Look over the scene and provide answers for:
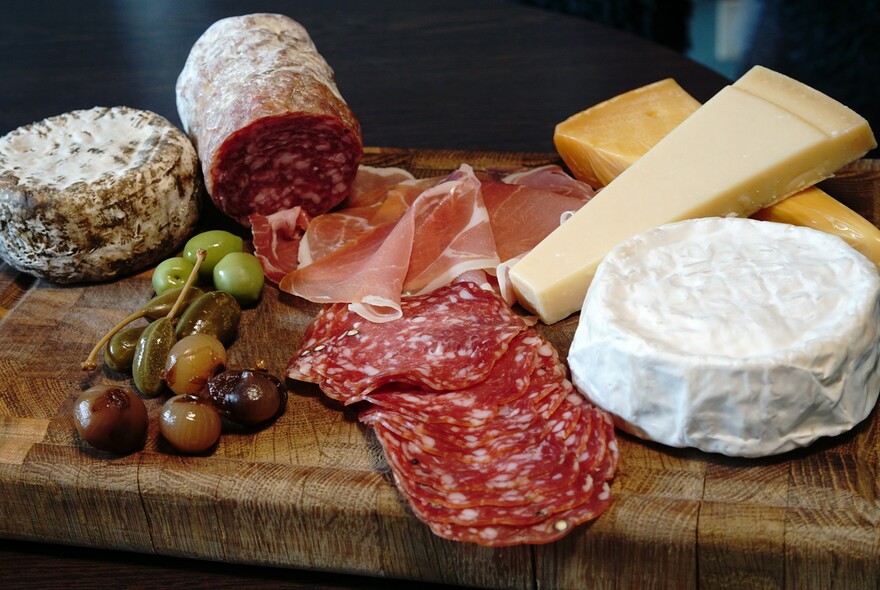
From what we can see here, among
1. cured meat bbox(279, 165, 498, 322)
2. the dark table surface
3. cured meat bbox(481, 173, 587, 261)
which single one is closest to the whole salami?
cured meat bbox(279, 165, 498, 322)

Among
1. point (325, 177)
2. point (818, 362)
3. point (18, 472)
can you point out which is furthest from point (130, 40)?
point (818, 362)

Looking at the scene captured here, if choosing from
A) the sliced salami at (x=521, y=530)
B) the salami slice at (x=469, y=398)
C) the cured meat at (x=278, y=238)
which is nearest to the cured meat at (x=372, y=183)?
the cured meat at (x=278, y=238)

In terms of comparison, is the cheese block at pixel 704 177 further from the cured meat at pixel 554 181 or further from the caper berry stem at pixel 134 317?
the caper berry stem at pixel 134 317

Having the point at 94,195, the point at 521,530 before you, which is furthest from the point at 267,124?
the point at 521,530

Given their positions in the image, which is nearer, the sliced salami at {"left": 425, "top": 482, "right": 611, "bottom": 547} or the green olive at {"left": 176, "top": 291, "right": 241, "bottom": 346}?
the sliced salami at {"left": 425, "top": 482, "right": 611, "bottom": 547}

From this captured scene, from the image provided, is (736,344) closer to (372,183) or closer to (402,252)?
(402,252)

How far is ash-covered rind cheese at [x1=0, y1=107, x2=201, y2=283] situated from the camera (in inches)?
80.7

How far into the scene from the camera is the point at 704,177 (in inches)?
79.7

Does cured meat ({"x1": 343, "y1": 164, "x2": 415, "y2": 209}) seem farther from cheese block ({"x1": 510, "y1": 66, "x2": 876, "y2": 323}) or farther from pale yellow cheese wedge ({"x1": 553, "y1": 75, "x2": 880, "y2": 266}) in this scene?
cheese block ({"x1": 510, "y1": 66, "x2": 876, "y2": 323})

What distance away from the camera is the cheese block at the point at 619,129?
2270mm

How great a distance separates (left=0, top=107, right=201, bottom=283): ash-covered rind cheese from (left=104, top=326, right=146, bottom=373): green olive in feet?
1.03

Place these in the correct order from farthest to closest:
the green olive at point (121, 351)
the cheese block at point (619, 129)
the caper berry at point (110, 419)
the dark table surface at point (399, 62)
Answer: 1. the dark table surface at point (399, 62)
2. the cheese block at point (619, 129)
3. the green olive at point (121, 351)
4. the caper berry at point (110, 419)

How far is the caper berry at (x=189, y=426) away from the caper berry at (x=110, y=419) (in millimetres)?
45

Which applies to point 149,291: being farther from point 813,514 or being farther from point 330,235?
point 813,514
